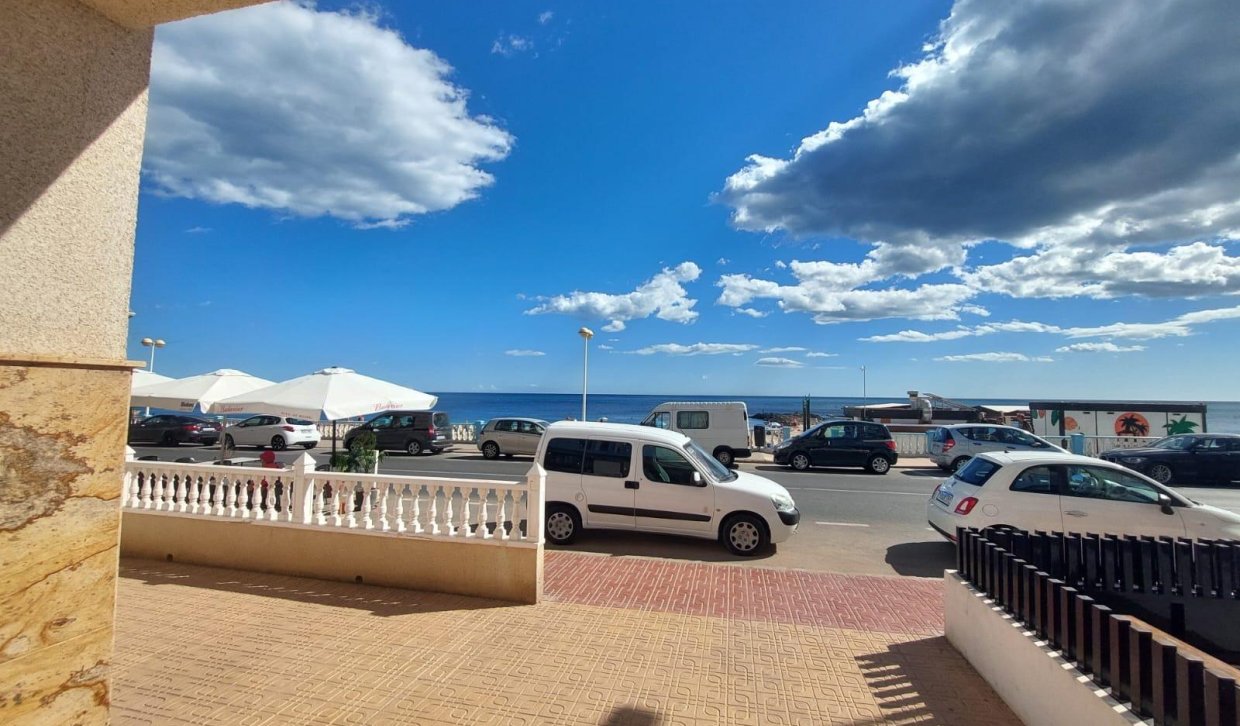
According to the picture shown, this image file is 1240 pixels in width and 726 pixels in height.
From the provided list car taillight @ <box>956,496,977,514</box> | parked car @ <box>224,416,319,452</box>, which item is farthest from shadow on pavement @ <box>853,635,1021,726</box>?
parked car @ <box>224,416,319,452</box>

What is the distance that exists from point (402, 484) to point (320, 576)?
138 cm

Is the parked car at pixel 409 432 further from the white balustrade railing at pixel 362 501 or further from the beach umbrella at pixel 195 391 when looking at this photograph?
the white balustrade railing at pixel 362 501

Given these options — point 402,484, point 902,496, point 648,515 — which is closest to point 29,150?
point 402,484

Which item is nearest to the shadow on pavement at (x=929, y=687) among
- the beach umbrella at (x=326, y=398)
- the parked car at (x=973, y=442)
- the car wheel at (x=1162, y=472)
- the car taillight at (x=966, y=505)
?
the car taillight at (x=966, y=505)

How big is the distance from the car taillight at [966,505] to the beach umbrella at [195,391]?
11.4 m

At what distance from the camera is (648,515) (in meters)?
8.03

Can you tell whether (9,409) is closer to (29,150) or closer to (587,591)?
→ (29,150)

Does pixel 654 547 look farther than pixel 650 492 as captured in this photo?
Yes

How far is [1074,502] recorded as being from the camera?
7344mm

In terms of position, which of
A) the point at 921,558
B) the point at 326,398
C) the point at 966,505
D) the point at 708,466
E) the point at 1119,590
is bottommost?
the point at 921,558

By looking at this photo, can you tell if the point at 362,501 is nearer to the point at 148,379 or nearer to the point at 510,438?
the point at 148,379

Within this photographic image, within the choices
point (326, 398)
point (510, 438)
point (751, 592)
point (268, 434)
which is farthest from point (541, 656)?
point (268, 434)

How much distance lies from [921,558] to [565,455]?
17.2ft

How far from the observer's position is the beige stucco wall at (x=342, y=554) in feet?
18.6
